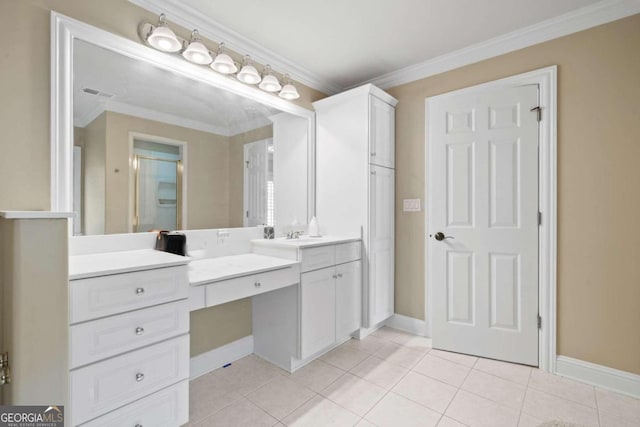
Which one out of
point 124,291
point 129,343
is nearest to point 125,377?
point 129,343

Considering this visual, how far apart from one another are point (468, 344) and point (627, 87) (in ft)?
6.74

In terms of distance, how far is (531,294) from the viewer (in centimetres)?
215

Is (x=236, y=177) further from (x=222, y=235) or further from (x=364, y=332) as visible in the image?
(x=364, y=332)

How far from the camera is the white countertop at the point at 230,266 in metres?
1.63

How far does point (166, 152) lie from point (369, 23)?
5.41ft

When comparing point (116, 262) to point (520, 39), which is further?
point (520, 39)

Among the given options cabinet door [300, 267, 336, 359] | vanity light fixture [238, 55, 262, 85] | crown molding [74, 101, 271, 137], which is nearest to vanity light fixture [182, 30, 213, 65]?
vanity light fixture [238, 55, 262, 85]

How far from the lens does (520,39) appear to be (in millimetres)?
2211

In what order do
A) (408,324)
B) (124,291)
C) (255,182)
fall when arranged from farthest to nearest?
(408,324)
(255,182)
(124,291)

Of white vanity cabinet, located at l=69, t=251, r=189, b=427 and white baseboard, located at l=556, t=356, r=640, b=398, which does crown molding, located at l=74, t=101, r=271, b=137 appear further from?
white baseboard, located at l=556, t=356, r=640, b=398

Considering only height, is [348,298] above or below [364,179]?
below

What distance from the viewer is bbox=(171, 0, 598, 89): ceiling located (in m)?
1.88

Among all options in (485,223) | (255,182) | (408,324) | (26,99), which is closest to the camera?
(26,99)

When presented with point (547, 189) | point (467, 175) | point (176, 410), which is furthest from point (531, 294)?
point (176, 410)
